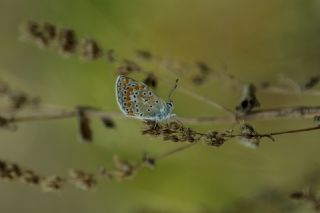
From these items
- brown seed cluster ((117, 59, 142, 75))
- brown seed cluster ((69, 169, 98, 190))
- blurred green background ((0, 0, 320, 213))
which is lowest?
brown seed cluster ((69, 169, 98, 190))

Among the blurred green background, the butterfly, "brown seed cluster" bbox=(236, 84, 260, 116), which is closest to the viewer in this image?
the butterfly

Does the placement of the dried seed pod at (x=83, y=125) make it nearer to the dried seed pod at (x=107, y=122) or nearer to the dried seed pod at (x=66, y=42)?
the dried seed pod at (x=107, y=122)

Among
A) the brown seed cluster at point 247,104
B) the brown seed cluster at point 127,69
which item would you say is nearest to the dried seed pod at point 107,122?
the brown seed cluster at point 127,69

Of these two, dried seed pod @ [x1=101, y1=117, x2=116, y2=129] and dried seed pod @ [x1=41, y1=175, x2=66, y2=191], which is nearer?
dried seed pod @ [x1=41, y1=175, x2=66, y2=191]

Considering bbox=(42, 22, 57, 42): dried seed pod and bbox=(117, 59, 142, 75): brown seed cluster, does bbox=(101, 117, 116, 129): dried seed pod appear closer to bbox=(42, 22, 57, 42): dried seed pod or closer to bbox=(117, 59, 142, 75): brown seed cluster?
bbox=(117, 59, 142, 75): brown seed cluster

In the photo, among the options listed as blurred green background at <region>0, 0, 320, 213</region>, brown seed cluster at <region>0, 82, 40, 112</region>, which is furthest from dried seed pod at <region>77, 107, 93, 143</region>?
blurred green background at <region>0, 0, 320, 213</region>

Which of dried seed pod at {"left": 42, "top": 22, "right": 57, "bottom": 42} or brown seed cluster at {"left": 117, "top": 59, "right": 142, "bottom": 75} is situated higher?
dried seed pod at {"left": 42, "top": 22, "right": 57, "bottom": 42}

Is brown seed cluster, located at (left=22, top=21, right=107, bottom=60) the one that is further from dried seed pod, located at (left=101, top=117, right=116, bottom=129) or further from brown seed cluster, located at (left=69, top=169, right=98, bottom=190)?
brown seed cluster, located at (left=69, top=169, right=98, bottom=190)

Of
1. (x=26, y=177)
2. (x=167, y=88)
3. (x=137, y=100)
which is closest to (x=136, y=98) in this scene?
(x=137, y=100)

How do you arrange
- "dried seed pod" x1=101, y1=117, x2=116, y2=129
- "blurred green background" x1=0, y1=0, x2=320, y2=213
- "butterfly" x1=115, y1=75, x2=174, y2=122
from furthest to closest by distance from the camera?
1. "blurred green background" x1=0, y1=0, x2=320, y2=213
2. "dried seed pod" x1=101, y1=117, x2=116, y2=129
3. "butterfly" x1=115, y1=75, x2=174, y2=122

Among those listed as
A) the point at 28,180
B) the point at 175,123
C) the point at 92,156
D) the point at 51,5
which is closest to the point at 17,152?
the point at 92,156
